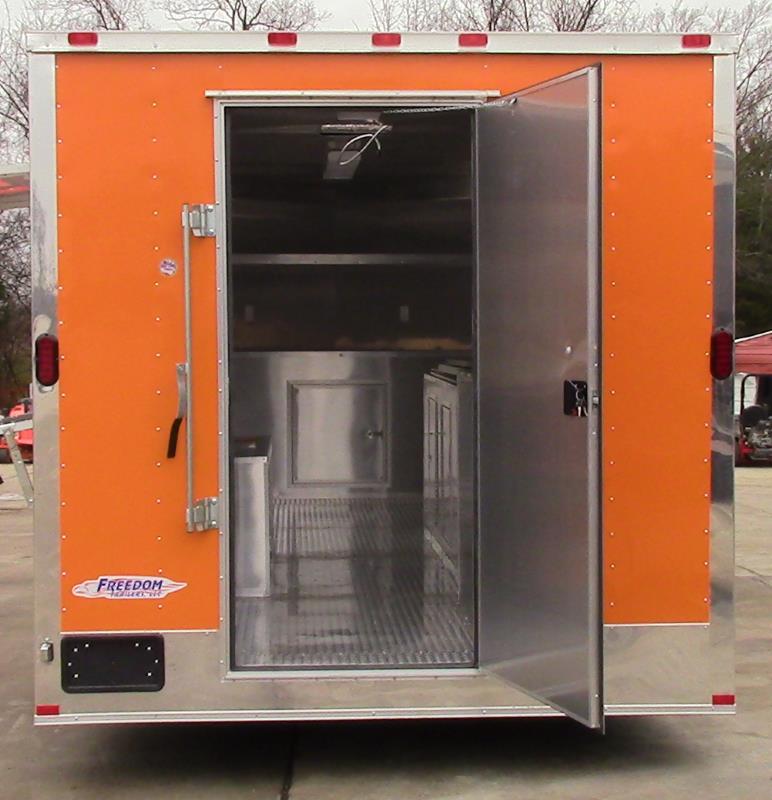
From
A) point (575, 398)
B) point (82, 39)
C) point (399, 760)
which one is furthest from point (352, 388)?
point (575, 398)

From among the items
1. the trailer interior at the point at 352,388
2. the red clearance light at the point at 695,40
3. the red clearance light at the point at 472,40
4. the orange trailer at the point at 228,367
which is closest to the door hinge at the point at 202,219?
the orange trailer at the point at 228,367

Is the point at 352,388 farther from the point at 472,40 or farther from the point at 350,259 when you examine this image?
the point at 472,40

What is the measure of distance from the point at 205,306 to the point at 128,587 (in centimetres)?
94

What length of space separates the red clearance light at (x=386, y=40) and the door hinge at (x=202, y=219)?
2.49 feet

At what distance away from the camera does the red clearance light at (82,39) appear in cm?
406

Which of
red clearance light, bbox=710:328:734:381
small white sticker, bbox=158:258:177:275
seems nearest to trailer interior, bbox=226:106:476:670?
small white sticker, bbox=158:258:177:275

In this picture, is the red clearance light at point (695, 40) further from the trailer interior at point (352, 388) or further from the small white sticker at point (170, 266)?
the small white sticker at point (170, 266)

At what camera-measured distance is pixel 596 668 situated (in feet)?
12.1

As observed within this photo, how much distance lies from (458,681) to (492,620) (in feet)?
0.78

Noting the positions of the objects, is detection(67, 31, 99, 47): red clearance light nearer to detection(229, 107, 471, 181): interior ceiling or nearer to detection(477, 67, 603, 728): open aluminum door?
A: detection(229, 107, 471, 181): interior ceiling

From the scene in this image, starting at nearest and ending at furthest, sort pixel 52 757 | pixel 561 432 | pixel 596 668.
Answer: pixel 596 668 < pixel 561 432 < pixel 52 757

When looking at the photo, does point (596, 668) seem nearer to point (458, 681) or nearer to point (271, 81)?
point (458, 681)

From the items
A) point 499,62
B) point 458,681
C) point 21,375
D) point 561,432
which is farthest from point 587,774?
point 21,375

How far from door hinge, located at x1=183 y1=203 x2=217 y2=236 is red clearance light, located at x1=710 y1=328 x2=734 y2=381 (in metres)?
1.67
